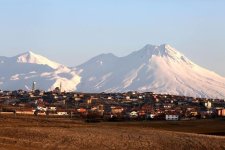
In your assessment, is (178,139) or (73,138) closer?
(73,138)

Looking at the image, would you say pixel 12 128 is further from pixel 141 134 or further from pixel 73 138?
pixel 141 134

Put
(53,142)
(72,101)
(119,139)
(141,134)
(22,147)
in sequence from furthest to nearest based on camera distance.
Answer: (72,101) → (141,134) → (119,139) → (53,142) → (22,147)

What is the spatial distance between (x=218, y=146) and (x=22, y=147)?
57.0ft

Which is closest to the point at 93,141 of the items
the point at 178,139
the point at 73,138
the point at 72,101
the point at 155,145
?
the point at 73,138

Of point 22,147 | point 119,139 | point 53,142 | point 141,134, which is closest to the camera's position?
point 22,147

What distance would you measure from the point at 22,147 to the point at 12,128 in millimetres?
9309

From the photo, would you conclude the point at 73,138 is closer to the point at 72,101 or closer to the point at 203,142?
the point at 203,142

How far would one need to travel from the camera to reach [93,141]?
50.6 metres

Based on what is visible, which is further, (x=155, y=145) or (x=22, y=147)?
(x=155, y=145)

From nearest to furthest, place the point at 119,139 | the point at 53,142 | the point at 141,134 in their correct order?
the point at 53,142
the point at 119,139
the point at 141,134

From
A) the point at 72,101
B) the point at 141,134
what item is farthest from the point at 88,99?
the point at 141,134

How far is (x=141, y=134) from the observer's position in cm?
5725

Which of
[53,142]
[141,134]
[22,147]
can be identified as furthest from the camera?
[141,134]

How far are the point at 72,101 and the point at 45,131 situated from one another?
5415 inches
